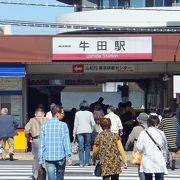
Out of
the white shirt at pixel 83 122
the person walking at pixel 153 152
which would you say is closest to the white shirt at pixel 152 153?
the person walking at pixel 153 152

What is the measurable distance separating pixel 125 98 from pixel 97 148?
22.3 m

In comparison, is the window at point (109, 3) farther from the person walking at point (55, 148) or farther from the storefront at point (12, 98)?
the person walking at point (55, 148)

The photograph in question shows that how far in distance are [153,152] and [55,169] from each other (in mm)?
1686

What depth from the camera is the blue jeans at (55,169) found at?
11.4 m

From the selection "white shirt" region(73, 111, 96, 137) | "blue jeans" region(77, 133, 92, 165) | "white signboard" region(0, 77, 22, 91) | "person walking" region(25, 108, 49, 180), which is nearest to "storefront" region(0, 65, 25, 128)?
"white signboard" region(0, 77, 22, 91)

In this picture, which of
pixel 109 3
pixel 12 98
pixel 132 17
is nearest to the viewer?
pixel 12 98

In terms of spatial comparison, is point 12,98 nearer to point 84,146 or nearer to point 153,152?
point 84,146

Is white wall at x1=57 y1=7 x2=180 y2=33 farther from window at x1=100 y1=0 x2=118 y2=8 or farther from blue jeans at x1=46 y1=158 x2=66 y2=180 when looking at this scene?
blue jeans at x1=46 y1=158 x2=66 y2=180

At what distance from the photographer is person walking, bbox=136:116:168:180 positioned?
11.3 meters

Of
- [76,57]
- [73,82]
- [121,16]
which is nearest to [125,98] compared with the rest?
[73,82]

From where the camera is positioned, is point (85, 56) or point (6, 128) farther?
point (85, 56)

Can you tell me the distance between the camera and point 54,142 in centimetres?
1134

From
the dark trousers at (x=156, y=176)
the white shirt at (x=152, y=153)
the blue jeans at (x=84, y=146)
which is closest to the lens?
the white shirt at (x=152, y=153)

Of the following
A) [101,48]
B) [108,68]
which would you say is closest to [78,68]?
[108,68]
